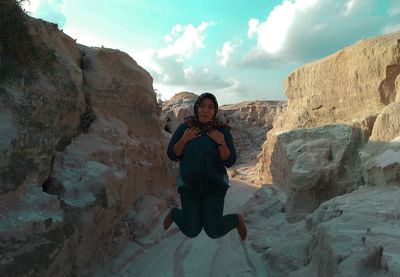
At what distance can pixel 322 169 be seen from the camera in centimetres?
742

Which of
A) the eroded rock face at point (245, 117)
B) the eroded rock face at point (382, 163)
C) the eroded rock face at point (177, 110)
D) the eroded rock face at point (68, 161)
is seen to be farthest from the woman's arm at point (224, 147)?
the eroded rock face at point (245, 117)

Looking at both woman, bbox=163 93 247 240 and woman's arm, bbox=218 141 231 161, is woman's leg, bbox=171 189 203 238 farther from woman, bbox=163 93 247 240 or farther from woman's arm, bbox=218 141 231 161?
woman's arm, bbox=218 141 231 161

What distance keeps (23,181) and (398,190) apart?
15.2 ft

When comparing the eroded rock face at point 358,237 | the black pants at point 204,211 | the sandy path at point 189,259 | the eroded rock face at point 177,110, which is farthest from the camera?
the eroded rock face at point 177,110

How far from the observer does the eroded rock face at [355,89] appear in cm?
746

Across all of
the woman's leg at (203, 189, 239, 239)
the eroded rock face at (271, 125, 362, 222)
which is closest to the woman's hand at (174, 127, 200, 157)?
the woman's leg at (203, 189, 239, 239)

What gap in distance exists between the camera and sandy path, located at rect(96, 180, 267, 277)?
548 cm

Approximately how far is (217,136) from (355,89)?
5.14m

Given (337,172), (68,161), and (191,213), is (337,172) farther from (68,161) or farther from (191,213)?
(68,161)

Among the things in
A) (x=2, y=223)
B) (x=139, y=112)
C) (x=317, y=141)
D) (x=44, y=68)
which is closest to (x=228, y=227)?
(x=2, y=223)

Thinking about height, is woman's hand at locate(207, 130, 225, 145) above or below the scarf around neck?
below

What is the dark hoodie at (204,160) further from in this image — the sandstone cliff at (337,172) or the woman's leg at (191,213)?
the sandstone cliff at (337,172)

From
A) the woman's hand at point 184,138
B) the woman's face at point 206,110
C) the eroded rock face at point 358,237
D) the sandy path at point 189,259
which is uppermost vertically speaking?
the woman's face at point 206,110

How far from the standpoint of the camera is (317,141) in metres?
8.03
